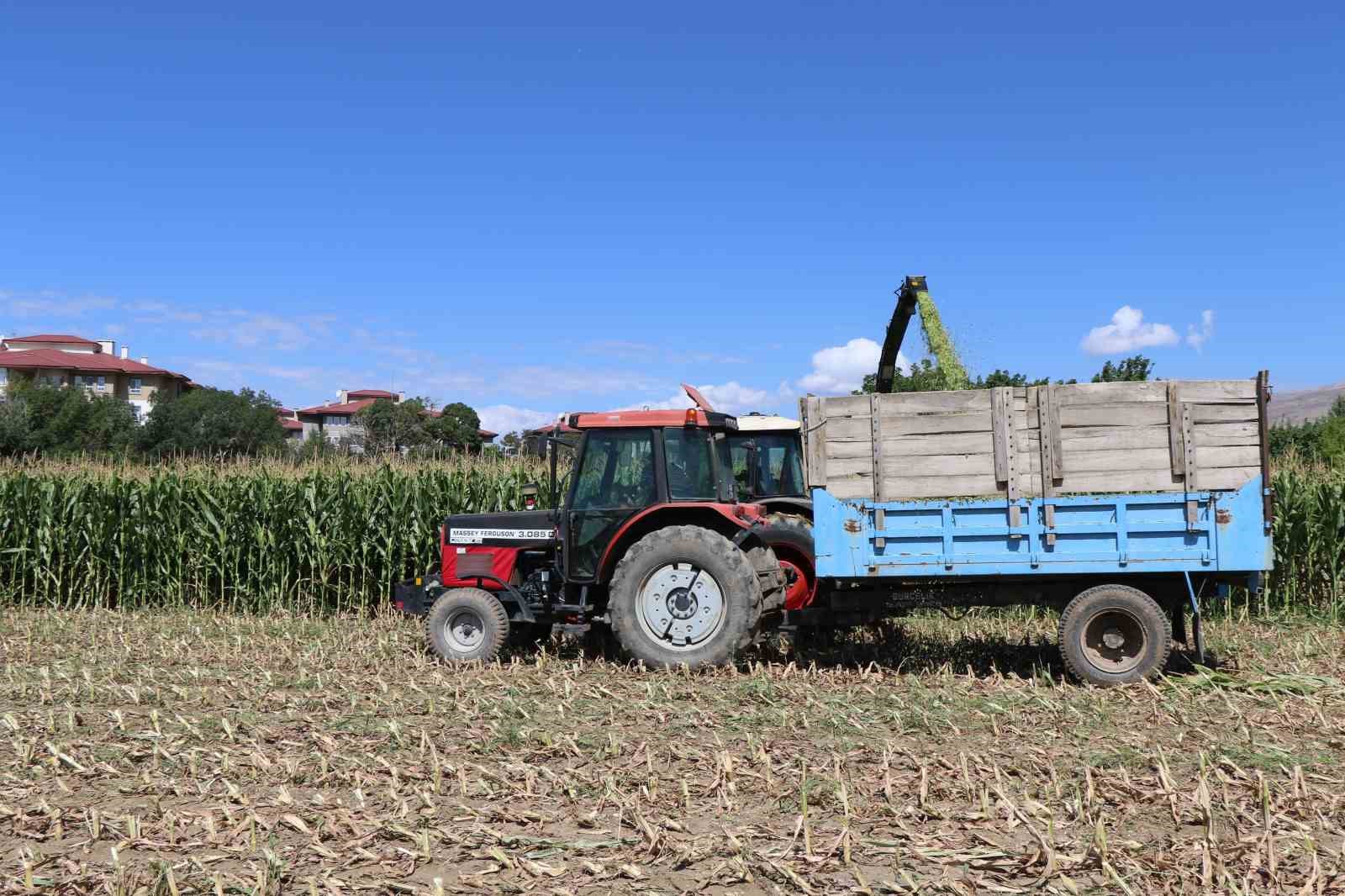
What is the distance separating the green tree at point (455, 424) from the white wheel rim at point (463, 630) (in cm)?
4251

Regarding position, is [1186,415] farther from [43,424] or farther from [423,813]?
[43,424]

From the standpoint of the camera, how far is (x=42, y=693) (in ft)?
25.0

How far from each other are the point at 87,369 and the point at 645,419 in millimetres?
75510

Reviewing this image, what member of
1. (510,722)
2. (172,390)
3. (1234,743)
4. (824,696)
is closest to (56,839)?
(510,722)

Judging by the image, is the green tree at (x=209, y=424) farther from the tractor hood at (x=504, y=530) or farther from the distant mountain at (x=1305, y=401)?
the distant mountain at (x=1305, y=401)

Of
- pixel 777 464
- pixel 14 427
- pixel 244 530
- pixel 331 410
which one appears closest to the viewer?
pixel 777 464

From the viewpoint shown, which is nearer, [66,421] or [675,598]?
[675,598]

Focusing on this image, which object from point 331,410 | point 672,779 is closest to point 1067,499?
point 672,779

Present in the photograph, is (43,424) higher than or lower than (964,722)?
higher

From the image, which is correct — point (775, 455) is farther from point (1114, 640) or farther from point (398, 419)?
point (398, 419)

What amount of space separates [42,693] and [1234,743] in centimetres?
790

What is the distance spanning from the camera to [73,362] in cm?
7256

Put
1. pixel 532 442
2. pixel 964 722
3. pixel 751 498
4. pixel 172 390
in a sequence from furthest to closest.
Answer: pixel 172 390 → pixel 751 498 → pixel 532 442 → pixel 964 722

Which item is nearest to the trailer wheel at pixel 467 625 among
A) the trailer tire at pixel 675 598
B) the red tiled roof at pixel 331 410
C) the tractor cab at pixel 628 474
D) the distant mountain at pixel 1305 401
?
the tractor cab at pixel 628 474
